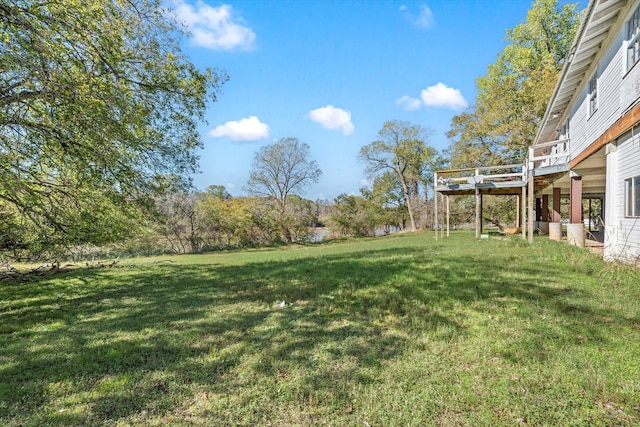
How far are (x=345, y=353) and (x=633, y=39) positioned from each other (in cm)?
830

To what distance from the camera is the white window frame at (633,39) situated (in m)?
6.71

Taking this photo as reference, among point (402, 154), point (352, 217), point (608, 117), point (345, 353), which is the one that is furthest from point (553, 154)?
point (402, 154)

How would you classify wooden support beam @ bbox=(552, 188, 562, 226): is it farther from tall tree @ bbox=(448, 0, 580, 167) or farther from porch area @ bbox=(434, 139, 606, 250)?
tall tree @ bbox=(448, 0, 580, 167)

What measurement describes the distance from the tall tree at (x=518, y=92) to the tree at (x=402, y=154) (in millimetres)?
7485

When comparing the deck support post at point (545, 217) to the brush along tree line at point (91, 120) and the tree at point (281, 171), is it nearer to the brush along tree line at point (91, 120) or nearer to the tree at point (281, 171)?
the brush along tree line at point (91, 120)

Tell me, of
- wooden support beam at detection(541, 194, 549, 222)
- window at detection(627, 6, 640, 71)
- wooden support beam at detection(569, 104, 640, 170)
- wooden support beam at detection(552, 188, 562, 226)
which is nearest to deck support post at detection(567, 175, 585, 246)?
wooden support beam at detection(569, 104, 640, 170)

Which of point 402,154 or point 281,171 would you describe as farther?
point 402,154

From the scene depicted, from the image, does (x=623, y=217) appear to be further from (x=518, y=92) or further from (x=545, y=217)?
(x=518, y=92)

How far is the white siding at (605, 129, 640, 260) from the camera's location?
22.4ft

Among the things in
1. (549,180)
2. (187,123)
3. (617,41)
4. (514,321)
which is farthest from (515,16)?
(514,321)

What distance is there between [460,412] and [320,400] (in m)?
1.01

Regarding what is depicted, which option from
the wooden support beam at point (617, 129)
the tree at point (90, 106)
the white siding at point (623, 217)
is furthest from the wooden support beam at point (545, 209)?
the tree at point (90, 106)

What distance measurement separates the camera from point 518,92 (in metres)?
20.8

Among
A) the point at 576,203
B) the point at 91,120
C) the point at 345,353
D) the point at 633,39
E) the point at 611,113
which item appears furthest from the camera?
the point at 576,203
